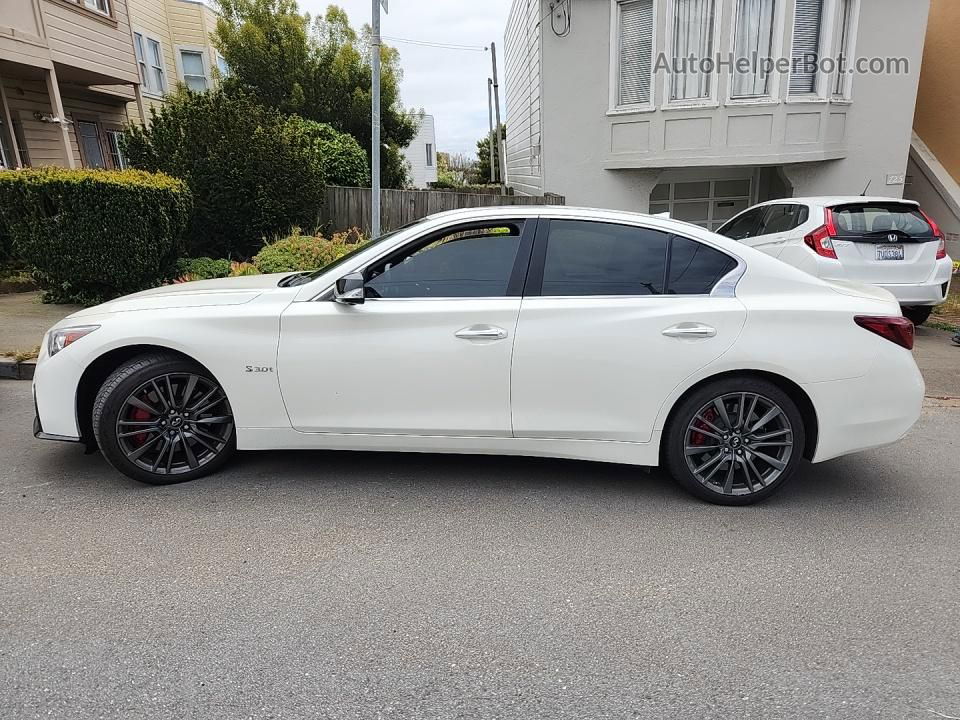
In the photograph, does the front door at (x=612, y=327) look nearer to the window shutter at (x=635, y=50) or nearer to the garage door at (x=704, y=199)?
the window shutter at (x=635, y=50)

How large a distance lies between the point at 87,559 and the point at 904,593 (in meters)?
3.70

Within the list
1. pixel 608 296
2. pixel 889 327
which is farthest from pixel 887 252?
pixel 608 296

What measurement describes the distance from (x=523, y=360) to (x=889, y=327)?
1971 mm

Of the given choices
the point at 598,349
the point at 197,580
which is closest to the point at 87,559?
the point at 197,580

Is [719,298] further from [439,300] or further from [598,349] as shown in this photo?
[439,300]

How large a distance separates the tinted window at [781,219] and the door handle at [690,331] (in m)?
5.14

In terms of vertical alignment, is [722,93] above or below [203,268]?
above

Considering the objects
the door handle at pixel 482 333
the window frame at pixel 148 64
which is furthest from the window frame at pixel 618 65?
the window frame at pixel 148 64

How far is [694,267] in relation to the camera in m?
3.78

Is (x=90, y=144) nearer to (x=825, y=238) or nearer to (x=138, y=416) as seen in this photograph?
(x=138, y=416)

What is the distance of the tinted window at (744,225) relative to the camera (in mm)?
9062

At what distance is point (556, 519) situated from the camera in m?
3.62

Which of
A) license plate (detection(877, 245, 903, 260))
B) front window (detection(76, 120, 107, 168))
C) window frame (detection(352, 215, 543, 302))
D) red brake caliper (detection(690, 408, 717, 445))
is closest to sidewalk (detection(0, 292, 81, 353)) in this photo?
window frame (detection(352, 215, 543, 302))

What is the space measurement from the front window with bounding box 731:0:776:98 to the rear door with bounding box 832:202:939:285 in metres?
4.88
